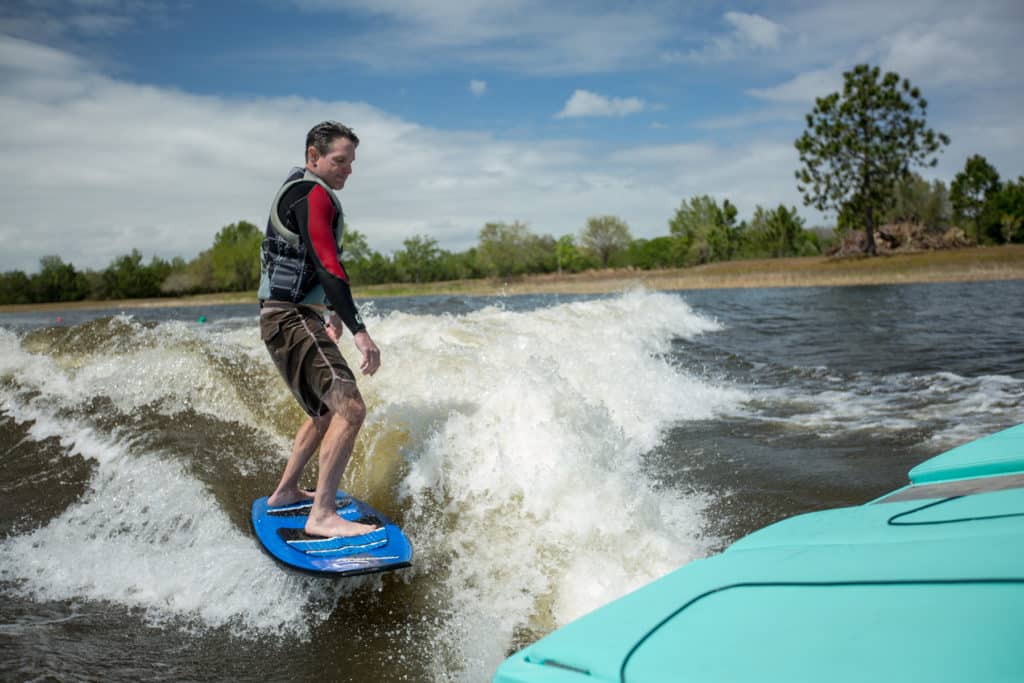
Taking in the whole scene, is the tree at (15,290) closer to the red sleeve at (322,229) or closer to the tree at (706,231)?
the tree at (706,231)

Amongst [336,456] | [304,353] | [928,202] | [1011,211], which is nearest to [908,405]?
[336,456]

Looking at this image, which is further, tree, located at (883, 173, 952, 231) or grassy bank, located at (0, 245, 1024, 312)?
tree, located at (883, 173, 952, 231)

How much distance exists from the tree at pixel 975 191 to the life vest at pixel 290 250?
76.2m

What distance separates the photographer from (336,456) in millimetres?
3572

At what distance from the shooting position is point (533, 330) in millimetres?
11773

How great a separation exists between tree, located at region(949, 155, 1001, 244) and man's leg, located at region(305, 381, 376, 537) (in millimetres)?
76257

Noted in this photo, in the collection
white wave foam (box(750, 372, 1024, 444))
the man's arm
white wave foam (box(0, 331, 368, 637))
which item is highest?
the man's arm

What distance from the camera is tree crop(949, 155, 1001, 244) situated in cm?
6619

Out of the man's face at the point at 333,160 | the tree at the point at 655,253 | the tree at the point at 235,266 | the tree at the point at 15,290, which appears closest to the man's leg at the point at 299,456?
the man's face at the point at 333,160

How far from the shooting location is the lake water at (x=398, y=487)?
3.33 meters

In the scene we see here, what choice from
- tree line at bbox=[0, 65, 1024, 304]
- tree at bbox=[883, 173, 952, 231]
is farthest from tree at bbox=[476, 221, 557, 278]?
tree at bbox=[883, 173, 952, 231]

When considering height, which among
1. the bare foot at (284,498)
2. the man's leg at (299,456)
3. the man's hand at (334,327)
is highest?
the man's hand at (334,327)

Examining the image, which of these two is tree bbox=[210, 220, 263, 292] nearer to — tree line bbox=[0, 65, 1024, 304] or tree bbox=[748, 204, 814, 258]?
tree line bbox=[0, 65, 1024, 304]

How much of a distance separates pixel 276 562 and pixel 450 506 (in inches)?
49.6
